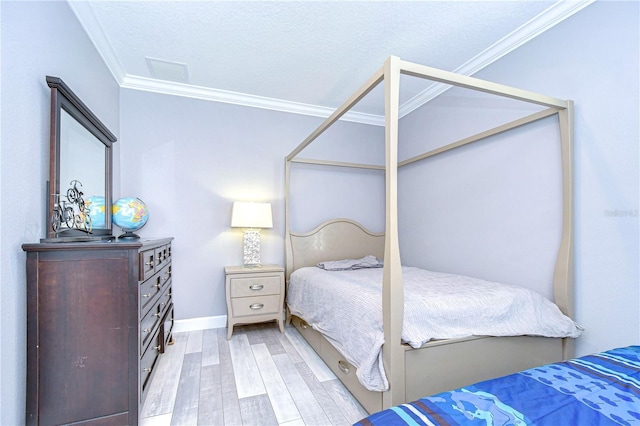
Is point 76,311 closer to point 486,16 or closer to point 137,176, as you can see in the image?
point 137,176

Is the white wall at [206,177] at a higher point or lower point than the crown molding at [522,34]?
lower

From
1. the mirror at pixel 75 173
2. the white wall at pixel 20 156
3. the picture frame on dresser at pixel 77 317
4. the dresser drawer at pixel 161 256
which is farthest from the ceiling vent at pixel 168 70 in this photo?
the dresser drawer at pixel 161 256

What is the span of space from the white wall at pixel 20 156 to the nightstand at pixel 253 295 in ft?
4.91

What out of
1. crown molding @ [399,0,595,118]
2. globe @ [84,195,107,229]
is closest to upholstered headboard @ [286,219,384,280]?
globe @ [84,195,107,229]

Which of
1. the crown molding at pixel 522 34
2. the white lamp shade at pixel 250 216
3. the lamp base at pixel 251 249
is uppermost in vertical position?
the crown molding at pixel 522 34

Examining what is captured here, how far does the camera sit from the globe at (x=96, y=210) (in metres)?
1.90

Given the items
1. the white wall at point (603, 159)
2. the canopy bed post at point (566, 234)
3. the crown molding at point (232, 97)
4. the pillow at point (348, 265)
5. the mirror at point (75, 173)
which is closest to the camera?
the mirror at point (75, 173)

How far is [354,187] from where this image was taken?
367 cm

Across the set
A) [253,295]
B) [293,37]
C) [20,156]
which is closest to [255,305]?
[253,295]

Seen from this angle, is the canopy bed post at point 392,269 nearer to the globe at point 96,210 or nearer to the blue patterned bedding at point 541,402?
the blue patterned bedding at point 541,402

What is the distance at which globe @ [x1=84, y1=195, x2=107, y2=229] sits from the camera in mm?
1900

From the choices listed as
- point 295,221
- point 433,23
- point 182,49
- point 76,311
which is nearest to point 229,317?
point 295,221

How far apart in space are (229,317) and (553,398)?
242cm

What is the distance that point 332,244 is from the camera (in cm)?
344
